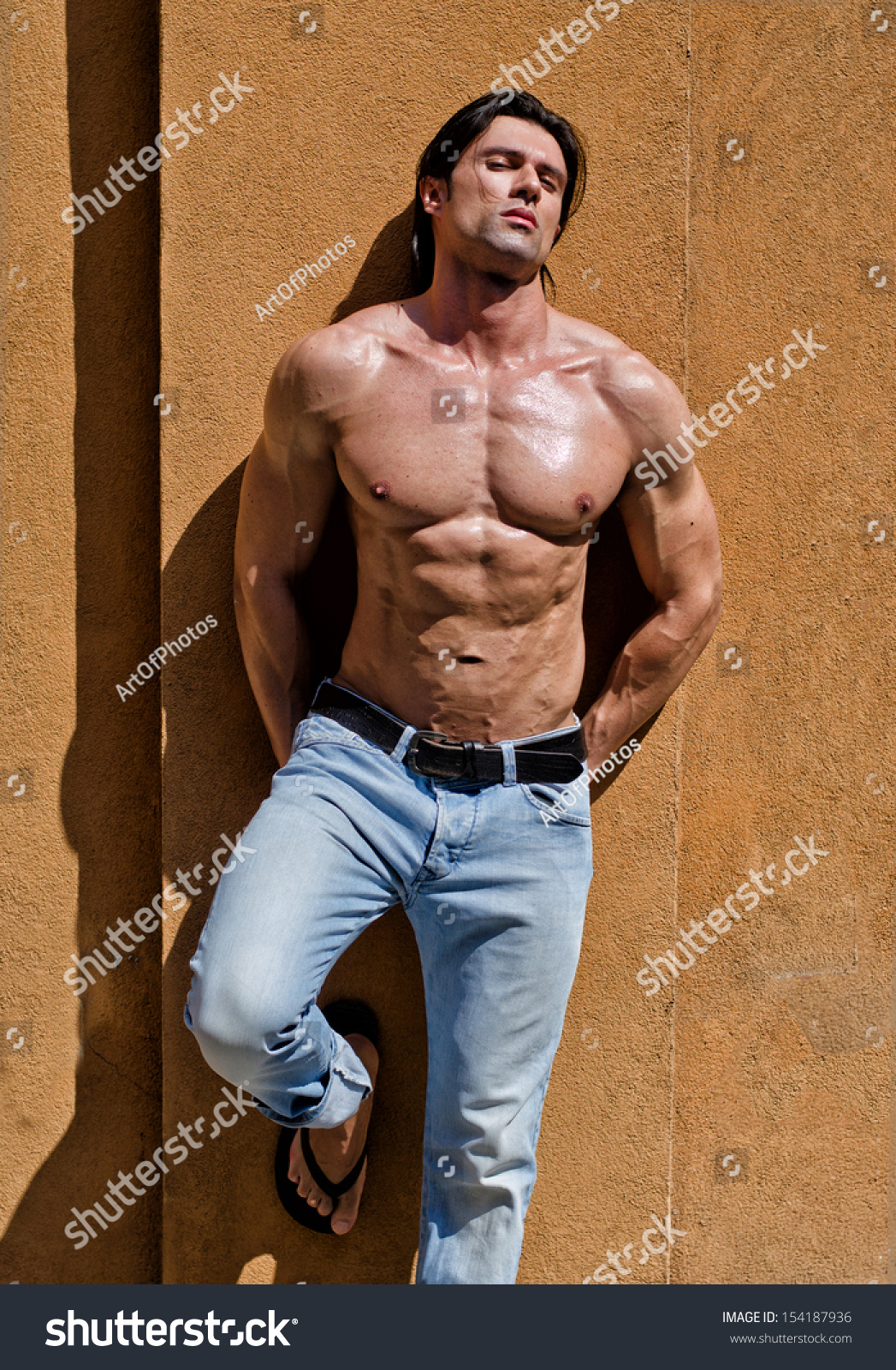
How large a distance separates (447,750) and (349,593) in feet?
1.99

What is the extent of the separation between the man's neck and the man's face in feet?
0.10

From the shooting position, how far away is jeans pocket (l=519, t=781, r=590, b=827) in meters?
2.50

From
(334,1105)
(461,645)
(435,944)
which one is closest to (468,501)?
(461,645)

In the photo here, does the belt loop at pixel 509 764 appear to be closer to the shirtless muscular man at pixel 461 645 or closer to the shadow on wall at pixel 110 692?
the shirtless muscular man at pixel 461 645

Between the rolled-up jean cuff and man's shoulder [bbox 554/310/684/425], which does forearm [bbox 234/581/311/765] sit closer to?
the rolled-up jean cuff

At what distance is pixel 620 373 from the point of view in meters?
2.55

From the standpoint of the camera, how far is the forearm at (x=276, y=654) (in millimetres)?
2666

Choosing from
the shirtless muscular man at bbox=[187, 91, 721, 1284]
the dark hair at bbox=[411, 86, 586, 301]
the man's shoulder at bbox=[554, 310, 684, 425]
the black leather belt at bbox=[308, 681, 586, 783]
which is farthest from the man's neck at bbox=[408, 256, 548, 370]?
the black leather belt at bbox=[308, 681, 586, 783]

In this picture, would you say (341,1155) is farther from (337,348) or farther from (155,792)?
(337,348)

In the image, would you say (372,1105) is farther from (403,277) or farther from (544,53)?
(544,53)

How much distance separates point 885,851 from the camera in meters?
3.20

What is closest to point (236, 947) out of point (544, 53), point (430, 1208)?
point (430, 1208)

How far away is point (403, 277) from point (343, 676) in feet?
3.36

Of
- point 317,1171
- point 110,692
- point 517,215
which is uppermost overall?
point 517,215
